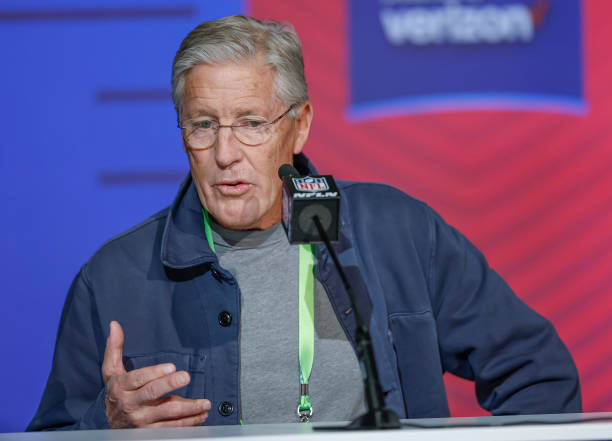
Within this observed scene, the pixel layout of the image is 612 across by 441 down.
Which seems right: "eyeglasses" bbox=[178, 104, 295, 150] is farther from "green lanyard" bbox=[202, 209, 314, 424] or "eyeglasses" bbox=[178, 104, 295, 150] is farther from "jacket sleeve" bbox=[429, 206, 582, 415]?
"jacket sleeve" bbox=[429, 206, 582, 415]

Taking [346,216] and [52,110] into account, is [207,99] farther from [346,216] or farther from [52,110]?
[52,110]

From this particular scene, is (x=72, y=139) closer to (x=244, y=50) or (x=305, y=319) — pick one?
(x=244, y=50)

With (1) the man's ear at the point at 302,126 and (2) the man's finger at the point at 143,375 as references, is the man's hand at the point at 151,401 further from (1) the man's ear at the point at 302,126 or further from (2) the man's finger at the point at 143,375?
(1) the man's ear at the point at 302,126

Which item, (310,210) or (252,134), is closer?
(310,210)

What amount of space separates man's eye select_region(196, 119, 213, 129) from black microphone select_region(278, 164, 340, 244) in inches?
27.0

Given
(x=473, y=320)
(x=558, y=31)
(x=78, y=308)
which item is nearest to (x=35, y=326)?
(x=78, y=308)

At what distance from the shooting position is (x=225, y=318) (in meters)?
1.81

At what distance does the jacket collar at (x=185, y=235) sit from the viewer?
73.4 inches

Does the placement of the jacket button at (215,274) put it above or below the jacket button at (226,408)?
above

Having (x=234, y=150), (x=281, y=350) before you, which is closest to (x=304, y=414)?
(x=281, y=350)

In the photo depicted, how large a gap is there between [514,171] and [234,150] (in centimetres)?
118

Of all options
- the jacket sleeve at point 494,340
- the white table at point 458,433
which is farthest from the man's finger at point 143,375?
the jacket sleeve at point 494,340

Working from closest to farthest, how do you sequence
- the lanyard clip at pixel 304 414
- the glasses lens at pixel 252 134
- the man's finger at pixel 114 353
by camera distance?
the man's finger at pixel 114 353 < the lanyard clip at pixel 304 414 < the glasses lens at pixel 252 134

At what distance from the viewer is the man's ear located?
80.1 inches
